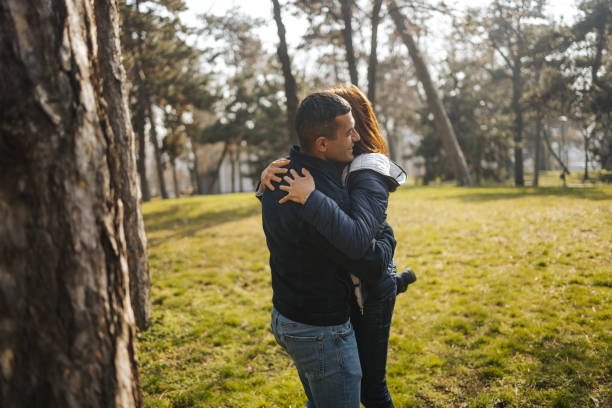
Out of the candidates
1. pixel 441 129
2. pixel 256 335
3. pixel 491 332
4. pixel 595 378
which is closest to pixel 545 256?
pixel 491 332

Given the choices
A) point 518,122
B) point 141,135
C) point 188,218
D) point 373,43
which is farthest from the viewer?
point 518,122

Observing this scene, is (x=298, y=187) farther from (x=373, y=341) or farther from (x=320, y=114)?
(x=373, y=341)

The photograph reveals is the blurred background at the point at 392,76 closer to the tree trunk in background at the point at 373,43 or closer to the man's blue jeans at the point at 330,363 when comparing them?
the tree trunk in background at the point at 373,43

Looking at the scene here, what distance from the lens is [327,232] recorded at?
1.66 metres

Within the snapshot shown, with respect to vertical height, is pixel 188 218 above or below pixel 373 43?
below

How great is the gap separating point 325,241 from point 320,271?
0.54ft

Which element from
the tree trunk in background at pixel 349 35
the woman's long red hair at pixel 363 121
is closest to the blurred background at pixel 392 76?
the tree trunk in background at pixel 349 35

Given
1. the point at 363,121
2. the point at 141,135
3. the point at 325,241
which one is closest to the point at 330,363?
the point at 325,241

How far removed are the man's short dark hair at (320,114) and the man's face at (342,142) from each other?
2cm

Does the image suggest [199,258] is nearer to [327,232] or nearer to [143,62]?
[327,232]

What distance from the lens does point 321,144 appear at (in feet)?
6.15

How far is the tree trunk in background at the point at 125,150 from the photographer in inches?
158

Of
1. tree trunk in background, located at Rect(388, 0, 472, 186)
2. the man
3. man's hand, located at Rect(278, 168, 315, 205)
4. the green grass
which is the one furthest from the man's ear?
tree trunk in background, located at Rect(388, 0, 472, 186)

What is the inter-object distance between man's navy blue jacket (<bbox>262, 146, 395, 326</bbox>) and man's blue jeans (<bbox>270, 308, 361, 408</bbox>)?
0.05m
